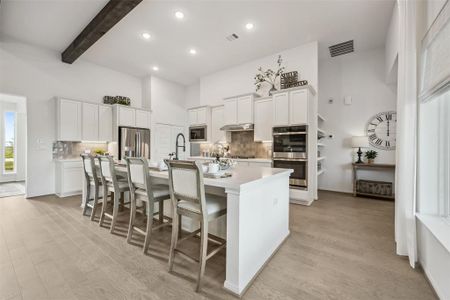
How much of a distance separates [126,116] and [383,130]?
261 inches

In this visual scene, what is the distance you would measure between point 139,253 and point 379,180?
524 centimetres

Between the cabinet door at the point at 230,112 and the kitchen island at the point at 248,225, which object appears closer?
the kitchen island at the point at 248,225

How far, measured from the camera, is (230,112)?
16.1ft

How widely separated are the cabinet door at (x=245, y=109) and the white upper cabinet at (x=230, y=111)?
0.36ft

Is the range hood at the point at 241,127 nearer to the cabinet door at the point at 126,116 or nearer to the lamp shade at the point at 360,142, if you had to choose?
the lamp shade at the point at 360,142

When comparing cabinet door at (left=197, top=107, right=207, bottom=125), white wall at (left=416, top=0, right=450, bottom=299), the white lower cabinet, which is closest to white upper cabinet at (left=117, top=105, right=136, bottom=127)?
the white lower cabinet

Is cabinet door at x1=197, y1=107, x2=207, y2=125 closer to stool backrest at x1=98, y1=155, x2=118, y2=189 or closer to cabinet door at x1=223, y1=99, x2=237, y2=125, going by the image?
cabinet door at x1=223, y1=99, x2=237, y2=125

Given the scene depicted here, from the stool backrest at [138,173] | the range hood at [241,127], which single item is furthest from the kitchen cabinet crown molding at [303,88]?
the stool backrest at [138,173]

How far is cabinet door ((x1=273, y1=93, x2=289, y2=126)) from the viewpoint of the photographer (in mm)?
3945

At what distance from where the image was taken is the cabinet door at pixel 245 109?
4.61 metres

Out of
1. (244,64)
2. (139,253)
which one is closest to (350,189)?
(244,64)

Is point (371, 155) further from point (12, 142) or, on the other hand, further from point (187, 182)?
point (12, 142)

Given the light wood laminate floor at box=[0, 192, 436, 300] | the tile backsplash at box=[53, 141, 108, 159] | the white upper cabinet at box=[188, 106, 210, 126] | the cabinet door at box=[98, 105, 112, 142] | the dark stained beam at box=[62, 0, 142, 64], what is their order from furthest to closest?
the white upper cabinet at box=[188, 106, 210, 126] < the cabinet door at box=[98, 105, 112, 142] < the tile backsplash at box=[53, 141, 108, 159] < the dark stained beam at box=[62, 0, 142, 64] < the light wood laminate floor at box=[0, 192, 436, 300]

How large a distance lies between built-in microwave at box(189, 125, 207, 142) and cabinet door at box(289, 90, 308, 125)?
2.59 metres
